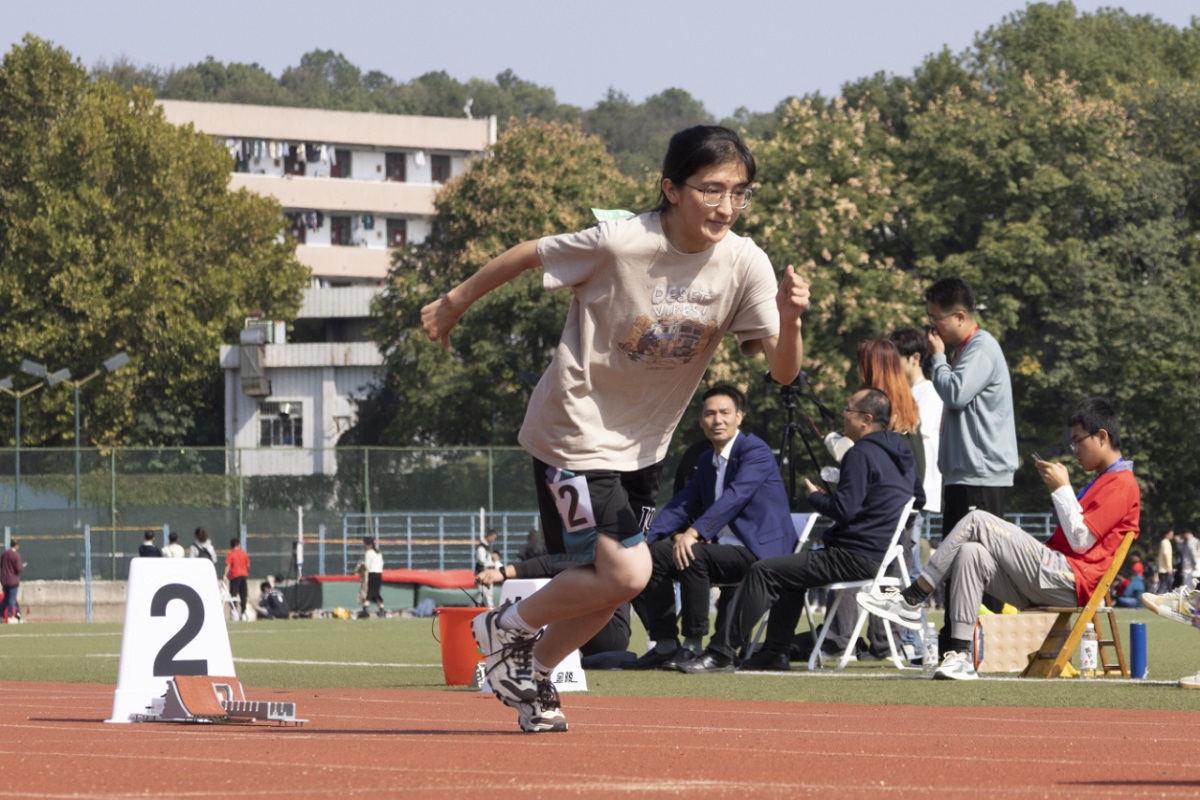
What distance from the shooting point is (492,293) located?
171ft

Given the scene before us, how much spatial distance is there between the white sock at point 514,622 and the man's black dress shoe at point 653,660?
533cm

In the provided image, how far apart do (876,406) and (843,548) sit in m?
0.91

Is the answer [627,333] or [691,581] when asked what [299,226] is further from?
[627,333]

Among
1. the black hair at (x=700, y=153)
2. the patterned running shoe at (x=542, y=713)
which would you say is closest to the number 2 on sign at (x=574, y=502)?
the patterned running shoe at (x=542, y=713)

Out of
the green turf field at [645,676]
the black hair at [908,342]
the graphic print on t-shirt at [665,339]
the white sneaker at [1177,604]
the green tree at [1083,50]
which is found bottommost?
the green turf field at [645,676]

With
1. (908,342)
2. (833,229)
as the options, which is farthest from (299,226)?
(908,342)

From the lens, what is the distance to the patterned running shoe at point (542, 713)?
6.68m

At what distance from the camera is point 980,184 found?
4769cm

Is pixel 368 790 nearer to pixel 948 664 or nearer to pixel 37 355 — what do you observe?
pixel 948 664

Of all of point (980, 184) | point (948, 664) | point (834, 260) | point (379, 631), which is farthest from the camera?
point (980, 184)

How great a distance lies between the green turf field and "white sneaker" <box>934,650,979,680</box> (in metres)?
0.07

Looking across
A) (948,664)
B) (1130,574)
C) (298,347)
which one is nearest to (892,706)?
(948,664)

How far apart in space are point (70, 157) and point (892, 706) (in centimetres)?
5680

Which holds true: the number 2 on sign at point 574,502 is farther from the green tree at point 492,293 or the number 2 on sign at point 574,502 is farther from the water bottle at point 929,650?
the green tree at point 492,293
